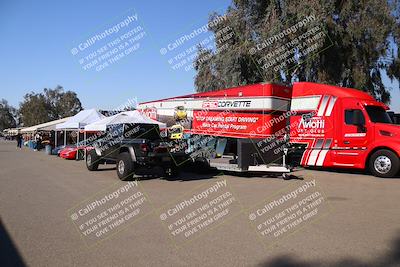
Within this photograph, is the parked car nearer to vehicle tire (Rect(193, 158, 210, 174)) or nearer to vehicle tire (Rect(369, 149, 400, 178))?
vehicle tire (Rect(193, 158, 210, 174))

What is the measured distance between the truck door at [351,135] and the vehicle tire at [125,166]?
7271mm

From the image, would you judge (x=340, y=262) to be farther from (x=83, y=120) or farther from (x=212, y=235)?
(x=83, y=120)

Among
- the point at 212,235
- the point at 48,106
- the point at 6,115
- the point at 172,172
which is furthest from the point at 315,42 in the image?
the point at 6,115

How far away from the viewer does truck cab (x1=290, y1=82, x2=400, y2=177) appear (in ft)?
45.1

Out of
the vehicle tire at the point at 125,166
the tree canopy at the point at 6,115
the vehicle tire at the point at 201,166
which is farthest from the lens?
the tree canopy at the point at 6,115

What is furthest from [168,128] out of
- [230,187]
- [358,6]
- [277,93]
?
[358,6]

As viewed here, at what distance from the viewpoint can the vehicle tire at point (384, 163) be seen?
1345 cm

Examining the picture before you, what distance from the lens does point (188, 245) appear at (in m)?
5.95

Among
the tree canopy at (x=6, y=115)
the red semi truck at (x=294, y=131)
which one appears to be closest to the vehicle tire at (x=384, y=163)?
the red semi truck at (x=294, y=131)

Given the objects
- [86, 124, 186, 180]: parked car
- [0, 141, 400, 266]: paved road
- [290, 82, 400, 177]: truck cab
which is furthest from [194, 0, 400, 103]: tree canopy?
[0, 141, 400, 266]: paved road

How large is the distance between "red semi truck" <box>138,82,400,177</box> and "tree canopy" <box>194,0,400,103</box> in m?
8.11

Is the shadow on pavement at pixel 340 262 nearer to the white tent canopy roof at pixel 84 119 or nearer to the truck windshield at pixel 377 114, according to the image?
the truck windshield at pixel 377 114

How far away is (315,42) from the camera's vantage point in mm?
22828

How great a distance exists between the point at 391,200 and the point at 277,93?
21.7 ft
